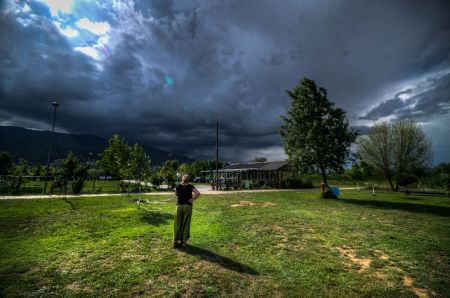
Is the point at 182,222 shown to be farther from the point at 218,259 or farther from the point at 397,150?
the point at 397,150

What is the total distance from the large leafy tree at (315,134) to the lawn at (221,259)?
1397 centimetres

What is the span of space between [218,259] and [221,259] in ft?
0.31

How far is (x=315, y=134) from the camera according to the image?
80.6 ft

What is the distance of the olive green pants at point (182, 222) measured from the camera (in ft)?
24.8

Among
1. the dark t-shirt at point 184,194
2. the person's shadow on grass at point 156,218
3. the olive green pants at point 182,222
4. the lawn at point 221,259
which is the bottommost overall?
the lawn at point 221,259

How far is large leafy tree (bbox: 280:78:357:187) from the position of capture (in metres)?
24.6

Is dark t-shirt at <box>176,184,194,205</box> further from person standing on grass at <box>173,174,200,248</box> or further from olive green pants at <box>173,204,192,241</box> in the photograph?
olive green pants at <box>173,204,192,241</box>

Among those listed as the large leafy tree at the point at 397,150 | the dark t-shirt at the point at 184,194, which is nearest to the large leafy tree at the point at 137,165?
the dark t-shirt at the point at 184,194

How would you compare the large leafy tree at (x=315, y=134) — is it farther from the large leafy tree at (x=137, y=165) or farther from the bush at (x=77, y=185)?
the bush at (x=77, y=185)

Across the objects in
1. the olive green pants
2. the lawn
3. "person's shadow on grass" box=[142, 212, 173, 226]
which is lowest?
the lawn

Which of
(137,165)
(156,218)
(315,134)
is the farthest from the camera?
(315,134)

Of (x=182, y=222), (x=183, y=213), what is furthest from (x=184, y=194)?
(x=182, y=222)

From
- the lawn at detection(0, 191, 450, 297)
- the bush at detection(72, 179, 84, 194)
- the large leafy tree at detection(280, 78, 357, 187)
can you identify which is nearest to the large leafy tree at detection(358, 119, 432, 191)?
the large leafy tree at detection(280, 78, 357, 187)

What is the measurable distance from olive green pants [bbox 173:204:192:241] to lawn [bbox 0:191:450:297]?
53 cm
